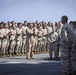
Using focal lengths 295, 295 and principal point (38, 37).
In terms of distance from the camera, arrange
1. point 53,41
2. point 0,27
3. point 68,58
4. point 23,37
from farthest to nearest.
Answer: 1. point 23,37
2. point 0,27
3. point 53,41
4. point 68,58

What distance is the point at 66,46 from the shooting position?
1040 centimetres

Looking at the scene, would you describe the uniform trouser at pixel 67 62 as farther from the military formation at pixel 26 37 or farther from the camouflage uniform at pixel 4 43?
the camouflage uniform at pixel 4 43

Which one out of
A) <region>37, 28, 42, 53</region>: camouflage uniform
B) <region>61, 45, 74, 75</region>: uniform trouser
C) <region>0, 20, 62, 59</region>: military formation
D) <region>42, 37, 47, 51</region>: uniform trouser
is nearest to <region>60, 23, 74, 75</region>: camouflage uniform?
<region>61, 45, 74, 75</region>: uniform trouser

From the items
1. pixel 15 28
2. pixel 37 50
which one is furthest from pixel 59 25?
pixel 37 50

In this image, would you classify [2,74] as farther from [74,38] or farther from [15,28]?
[15,28]

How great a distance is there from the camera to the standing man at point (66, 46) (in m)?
10.3

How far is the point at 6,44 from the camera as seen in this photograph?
20234 millimetres

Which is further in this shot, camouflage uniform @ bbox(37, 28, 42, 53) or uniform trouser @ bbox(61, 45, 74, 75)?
camouflage uniform @ bbox(37, 28, 42, 53)

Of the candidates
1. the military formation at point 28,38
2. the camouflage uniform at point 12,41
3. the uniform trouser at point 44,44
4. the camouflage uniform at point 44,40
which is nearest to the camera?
the military formation at point 28,38

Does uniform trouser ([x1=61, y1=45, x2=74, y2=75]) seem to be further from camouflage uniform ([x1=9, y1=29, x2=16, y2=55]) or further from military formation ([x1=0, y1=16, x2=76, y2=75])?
camouflage uniform ([x1=9, y1=29, x2=16, y2=55])

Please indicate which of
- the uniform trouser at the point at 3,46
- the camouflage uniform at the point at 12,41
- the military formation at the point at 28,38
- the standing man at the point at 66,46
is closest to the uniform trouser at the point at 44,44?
the military formation at the point at 28,38

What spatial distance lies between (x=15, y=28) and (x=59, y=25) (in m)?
3.53

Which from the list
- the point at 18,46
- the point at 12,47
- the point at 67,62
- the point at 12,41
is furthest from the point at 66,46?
the point at 18,46

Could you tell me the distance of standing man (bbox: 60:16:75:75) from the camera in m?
10.3
